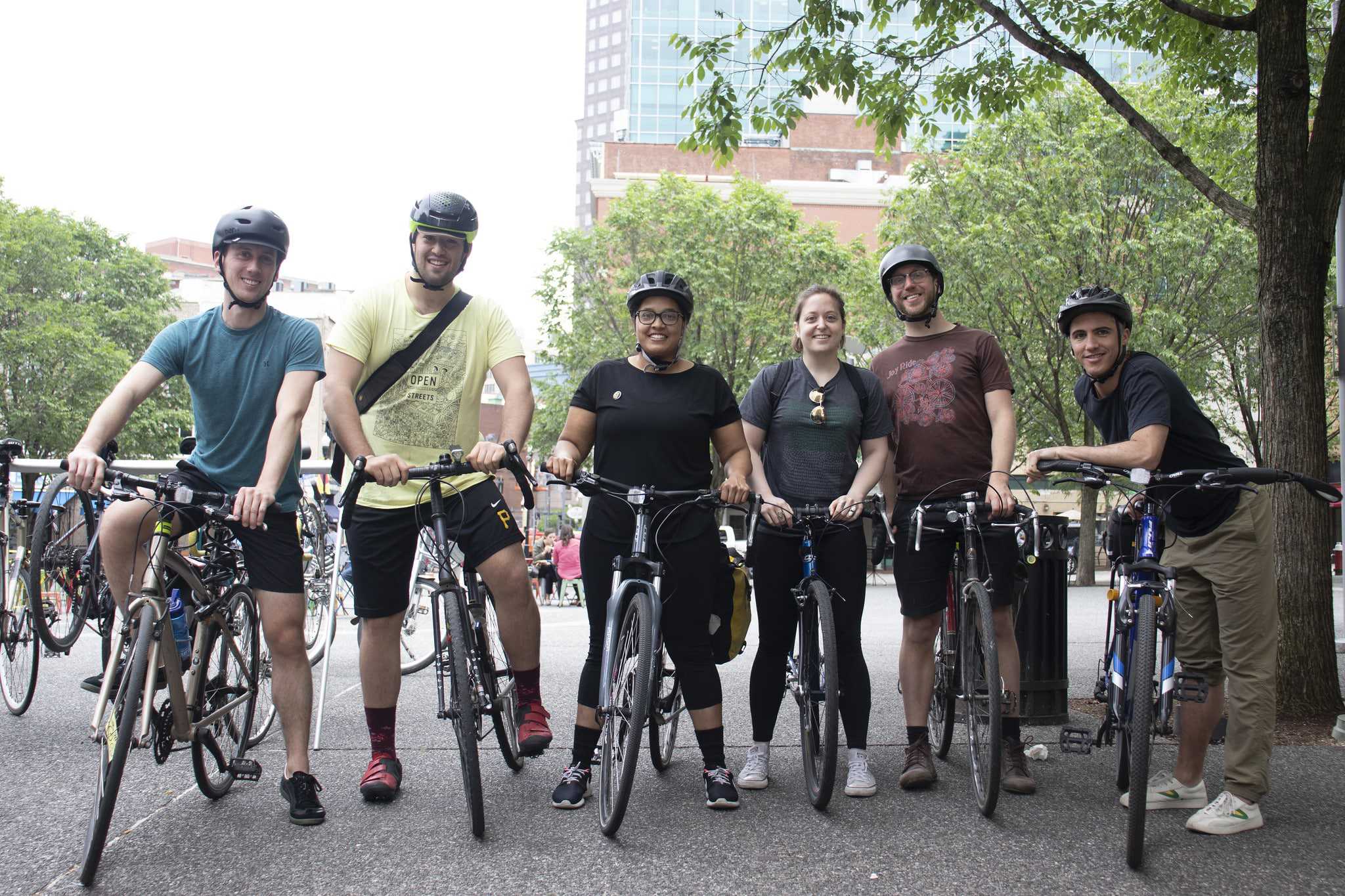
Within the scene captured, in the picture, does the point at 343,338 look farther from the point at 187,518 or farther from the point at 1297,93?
the point at 1297,93

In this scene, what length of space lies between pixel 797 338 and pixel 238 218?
7.64ft

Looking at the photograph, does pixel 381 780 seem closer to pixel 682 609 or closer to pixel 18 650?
pixel 682 609

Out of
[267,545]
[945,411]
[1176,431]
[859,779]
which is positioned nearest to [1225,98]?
[945,411]

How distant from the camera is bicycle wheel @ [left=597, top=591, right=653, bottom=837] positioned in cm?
395

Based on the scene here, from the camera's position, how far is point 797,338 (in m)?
5.08

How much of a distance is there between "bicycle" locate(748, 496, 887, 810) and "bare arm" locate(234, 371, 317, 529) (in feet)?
6.08

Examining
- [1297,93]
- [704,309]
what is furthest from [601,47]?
[1297,93]

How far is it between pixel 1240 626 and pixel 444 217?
336 centimetres

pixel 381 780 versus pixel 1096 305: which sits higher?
pixel 1096 305

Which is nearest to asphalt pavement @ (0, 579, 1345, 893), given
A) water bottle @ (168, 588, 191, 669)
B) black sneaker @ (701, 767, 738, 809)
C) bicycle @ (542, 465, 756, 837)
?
black sneaker @ (701, 767, 738, 809)

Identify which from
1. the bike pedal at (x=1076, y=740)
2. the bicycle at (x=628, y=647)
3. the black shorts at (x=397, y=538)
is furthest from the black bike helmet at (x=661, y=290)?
the bike pedal at (x=1076, y=740)

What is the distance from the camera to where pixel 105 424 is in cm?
407

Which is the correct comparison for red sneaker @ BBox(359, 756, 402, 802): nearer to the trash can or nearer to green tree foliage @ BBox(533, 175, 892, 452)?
the trash can

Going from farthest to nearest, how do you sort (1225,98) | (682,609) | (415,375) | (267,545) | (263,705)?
(1225,98), (263,705), (415,375), (682,609), (267,545)
